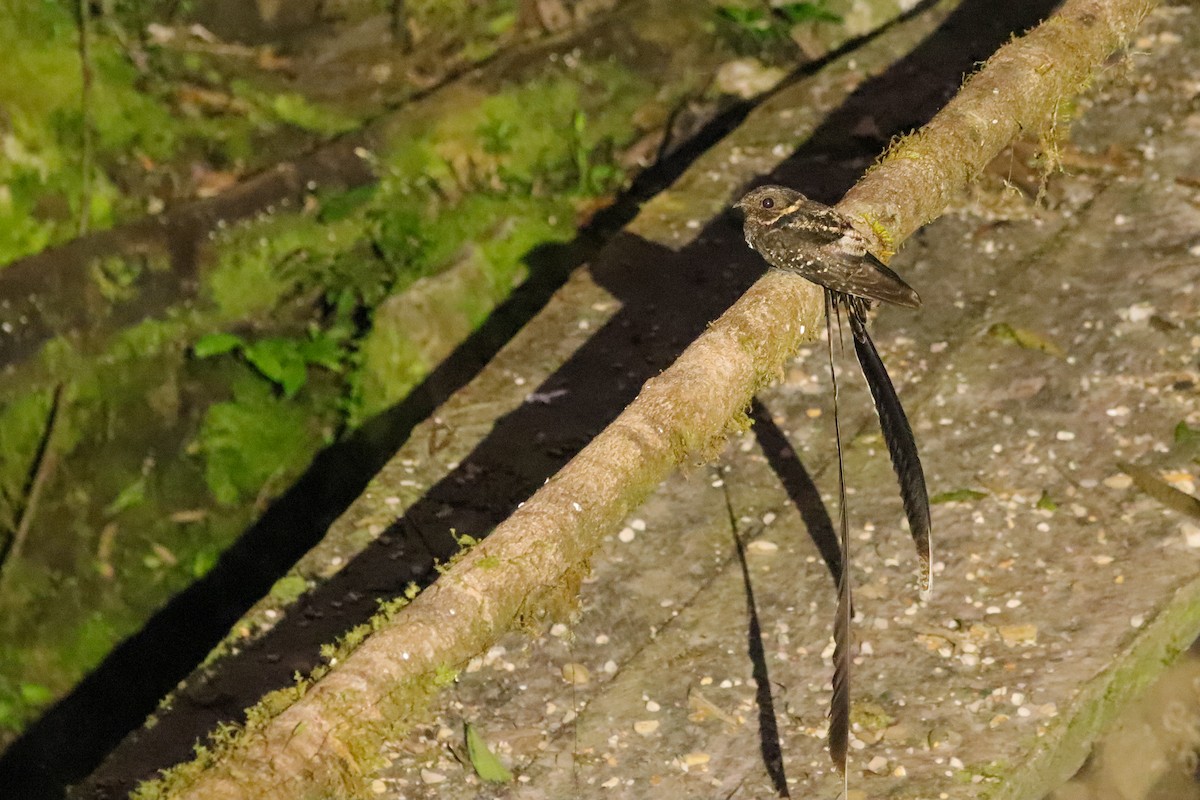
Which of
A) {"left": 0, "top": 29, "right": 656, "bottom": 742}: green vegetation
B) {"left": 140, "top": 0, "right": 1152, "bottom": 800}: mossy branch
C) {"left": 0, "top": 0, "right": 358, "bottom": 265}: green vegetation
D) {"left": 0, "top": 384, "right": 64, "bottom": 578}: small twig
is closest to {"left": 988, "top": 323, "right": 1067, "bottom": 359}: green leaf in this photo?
{"left": 140, "top": 0, "right": 1152, "bottom": 800}: mossy branch

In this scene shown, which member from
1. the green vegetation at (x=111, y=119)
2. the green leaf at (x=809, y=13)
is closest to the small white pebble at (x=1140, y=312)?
the green leaf at (x=809, y=13)

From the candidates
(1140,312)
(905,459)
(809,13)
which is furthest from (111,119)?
(1140,312)

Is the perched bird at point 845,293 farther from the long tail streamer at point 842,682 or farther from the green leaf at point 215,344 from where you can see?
the green leaf at point 215,344

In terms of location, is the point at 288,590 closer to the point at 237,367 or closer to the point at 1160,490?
the point at 237,367

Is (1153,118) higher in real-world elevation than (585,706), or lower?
higher

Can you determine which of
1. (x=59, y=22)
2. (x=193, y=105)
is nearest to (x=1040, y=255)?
(x=193, y=105)

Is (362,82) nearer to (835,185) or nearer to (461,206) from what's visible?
(461,206)
